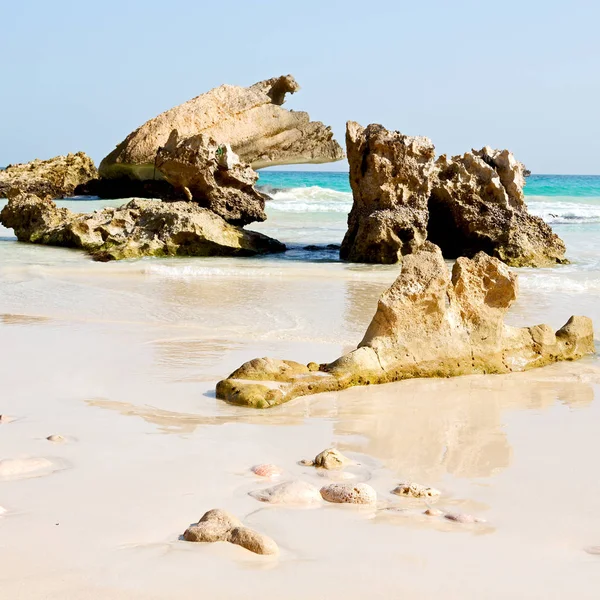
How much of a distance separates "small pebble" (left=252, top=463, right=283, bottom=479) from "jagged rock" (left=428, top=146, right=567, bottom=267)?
904cm

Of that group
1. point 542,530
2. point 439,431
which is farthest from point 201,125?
point 542,530

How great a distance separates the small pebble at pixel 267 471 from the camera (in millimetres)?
3395

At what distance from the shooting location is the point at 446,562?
2.61 m

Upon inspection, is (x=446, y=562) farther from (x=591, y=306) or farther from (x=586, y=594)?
(x=591, y=306)

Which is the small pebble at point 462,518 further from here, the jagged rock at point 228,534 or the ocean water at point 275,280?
the ocean water at point 275,280

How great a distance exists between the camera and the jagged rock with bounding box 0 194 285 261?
1244cm

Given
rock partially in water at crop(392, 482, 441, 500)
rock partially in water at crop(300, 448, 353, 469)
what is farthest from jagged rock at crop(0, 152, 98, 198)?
rock partially in water at crop(392, 482, 441, 500)

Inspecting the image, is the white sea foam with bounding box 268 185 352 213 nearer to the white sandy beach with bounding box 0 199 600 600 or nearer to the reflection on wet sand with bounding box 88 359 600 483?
the white sandy beach with bounding box 0 199 600 600

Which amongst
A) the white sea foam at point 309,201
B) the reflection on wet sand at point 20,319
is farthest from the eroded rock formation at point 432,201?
the white sea foam at point 309,201

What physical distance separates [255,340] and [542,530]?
12.2ft

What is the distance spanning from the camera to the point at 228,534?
2.65 m

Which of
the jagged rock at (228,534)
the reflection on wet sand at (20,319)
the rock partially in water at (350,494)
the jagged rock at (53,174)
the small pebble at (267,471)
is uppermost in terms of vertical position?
the jagged rock at (53,174)

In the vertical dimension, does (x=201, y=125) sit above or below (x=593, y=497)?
above

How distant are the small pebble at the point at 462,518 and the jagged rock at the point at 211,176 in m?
10.7
